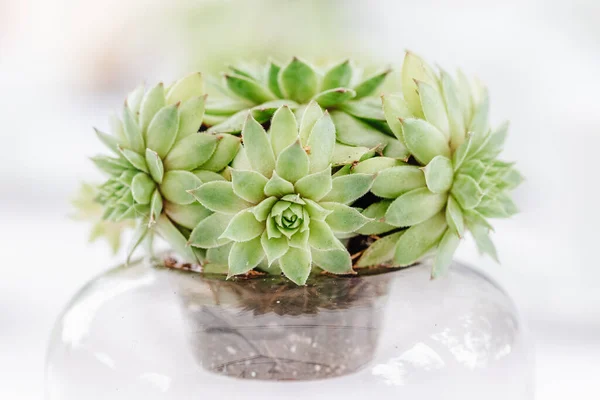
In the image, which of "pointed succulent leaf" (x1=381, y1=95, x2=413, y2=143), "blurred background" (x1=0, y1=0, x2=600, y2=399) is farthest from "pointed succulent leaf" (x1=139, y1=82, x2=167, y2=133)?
"blurred background" (x1=0, y1=0, x2=600, y2=399)

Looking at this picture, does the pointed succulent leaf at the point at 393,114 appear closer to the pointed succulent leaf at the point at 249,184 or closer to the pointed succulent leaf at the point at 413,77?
the pointed succulent leaf at the point at 413,77

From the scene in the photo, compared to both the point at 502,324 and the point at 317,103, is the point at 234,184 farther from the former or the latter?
the point at 502,324

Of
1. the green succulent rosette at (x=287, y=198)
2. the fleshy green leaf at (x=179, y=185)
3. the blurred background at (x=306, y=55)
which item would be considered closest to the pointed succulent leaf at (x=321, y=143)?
the green succulent rosette at (x=287, y=198)

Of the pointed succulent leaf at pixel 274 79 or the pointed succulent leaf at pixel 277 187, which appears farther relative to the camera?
the pointed succulent leaf at pixel 274 79

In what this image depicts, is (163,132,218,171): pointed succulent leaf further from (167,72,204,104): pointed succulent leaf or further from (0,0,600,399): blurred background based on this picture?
(0,0,600,399): blurred background

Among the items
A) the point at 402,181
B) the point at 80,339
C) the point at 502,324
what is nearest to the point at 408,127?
the point at 402,181

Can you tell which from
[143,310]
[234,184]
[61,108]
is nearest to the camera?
[234,184]
